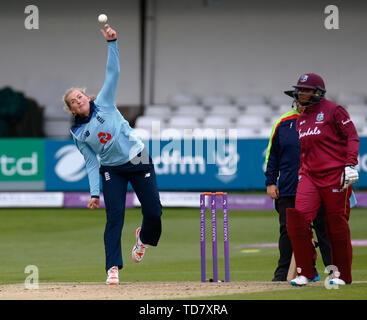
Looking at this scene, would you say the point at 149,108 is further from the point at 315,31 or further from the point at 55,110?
the point at 315,31

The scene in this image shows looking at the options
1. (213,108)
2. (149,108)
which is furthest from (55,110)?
(213,108)

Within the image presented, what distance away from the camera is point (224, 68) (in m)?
24.7

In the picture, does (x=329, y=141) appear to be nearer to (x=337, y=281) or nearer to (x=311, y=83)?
(x=311, y=83)

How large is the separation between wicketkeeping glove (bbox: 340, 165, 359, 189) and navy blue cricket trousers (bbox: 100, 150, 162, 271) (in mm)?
1972

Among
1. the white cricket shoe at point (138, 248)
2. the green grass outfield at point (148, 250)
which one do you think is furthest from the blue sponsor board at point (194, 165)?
the white cricket shoe at point (138, 248)

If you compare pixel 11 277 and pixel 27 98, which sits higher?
pixel 27 98

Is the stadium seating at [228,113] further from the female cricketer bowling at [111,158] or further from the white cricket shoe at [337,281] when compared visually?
the white cricket shoe at [337,281]

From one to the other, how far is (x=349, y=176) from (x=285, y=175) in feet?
4.66

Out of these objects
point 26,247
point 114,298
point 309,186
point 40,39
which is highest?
point 40,39

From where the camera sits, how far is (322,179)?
793 cm

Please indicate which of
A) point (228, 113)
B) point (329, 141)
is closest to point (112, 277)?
point (329, 141)

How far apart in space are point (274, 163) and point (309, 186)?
122 cm
